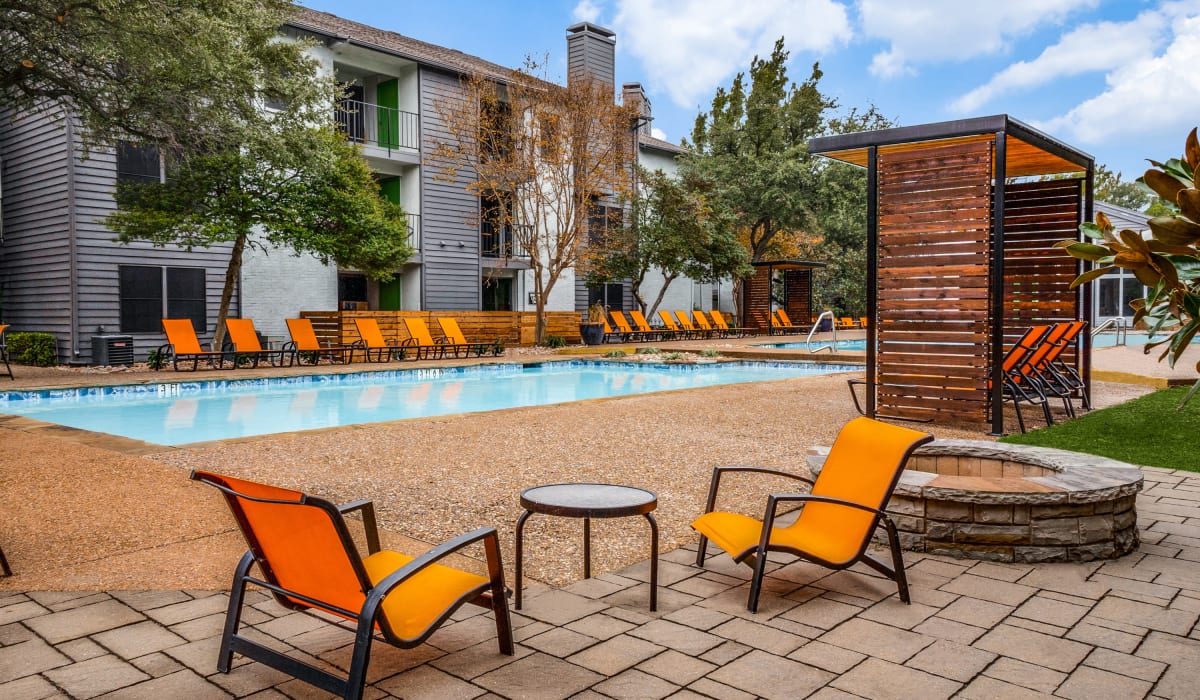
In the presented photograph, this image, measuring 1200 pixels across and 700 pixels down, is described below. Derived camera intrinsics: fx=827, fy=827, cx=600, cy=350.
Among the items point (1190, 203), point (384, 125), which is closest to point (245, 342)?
point (384, 125)

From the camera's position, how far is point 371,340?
596 inches

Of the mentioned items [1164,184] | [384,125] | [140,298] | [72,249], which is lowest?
[1164,184]

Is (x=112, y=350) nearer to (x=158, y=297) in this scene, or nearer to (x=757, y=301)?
(x=158, y=297)

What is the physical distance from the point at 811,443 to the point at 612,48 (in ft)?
67.8

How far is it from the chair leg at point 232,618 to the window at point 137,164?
14182 mm

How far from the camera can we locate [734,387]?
Result: 35.2 feet

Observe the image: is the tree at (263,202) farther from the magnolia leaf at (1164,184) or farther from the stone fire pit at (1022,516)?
the magnolia leaf at (1164,184)

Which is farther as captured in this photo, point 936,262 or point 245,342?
point 245,342

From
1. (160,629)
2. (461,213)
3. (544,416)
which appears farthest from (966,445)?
(461,213)

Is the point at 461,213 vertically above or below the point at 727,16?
below

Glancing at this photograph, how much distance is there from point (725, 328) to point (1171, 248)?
2435 centimetres

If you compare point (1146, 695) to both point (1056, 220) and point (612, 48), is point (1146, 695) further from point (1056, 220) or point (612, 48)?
point (612, 48)

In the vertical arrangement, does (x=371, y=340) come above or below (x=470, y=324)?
below

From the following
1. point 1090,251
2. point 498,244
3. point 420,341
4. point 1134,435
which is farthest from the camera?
point 498,244
